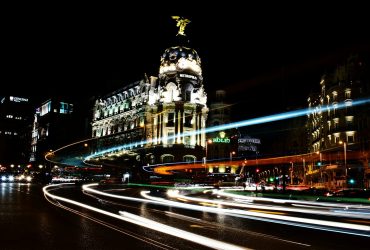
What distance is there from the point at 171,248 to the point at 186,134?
80030 millimetres

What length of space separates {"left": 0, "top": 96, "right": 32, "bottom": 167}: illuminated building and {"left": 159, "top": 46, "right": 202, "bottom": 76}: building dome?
10747 centimetres

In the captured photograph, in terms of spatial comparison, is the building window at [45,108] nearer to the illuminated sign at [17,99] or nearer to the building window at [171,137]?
the illuminated sign at [17,99]

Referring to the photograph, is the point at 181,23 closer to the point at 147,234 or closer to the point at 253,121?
the point at 253,121

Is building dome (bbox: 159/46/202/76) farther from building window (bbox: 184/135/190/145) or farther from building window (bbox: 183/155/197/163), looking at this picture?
building window (bbox: 183/155/197/163)

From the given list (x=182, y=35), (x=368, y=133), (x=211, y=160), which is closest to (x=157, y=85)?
(x=182, y=35)

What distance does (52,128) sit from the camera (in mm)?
162000

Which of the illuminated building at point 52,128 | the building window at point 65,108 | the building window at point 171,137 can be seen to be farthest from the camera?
the building window at point 65,108

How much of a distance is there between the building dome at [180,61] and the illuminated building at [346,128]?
3212 centimetres

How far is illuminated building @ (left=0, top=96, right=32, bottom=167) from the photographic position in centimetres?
17100

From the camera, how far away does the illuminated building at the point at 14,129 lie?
171 meters

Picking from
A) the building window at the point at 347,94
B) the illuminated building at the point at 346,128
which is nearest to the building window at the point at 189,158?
the illuminated building at the point at 346,128

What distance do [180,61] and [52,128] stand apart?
90526 mm

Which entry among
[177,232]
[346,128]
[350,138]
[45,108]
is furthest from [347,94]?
[45,108]

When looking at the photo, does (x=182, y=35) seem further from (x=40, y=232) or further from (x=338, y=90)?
(x=40, y=232)
